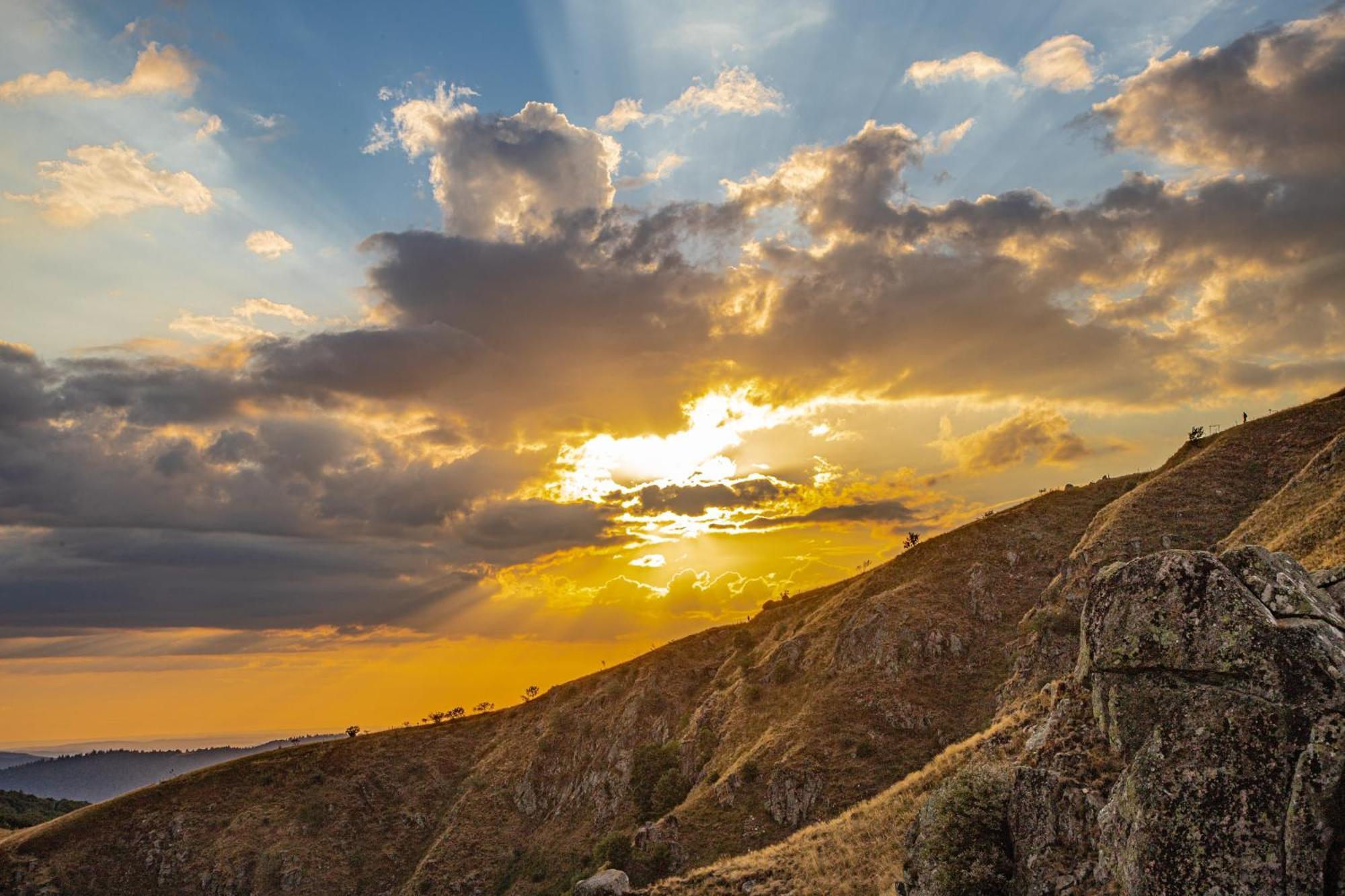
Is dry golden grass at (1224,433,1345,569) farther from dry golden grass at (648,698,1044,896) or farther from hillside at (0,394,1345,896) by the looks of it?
dry golden grass at (648,698,1044,896)

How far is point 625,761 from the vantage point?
13012 centimetres

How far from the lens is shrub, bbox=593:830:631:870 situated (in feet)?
284

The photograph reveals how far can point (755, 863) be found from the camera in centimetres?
4234

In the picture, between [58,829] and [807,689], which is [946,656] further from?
[58,829]

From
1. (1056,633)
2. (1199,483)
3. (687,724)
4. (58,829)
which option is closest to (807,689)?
(687,724)

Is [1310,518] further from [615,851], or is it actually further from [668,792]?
[668,792]

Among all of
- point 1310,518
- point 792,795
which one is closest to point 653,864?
point 792,795

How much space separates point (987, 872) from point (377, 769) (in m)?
161

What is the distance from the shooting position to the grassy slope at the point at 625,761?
282 ft

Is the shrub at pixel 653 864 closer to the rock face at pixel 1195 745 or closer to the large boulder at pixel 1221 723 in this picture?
the rock face at pixel 1195 745

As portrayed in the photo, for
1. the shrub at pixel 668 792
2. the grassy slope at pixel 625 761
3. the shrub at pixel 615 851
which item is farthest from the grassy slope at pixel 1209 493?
the shrub at pixel 615 851

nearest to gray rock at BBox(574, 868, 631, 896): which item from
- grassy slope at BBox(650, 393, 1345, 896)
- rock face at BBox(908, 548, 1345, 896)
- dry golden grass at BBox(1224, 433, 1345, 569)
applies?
grassy slope at BBox(650, 393, 1345, 896)

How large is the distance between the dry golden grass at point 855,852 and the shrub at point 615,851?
46.4 meters

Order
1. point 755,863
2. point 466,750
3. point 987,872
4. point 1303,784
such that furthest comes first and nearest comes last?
point 466,750 < point 755,863 < point 987,872 < point 1303,784
